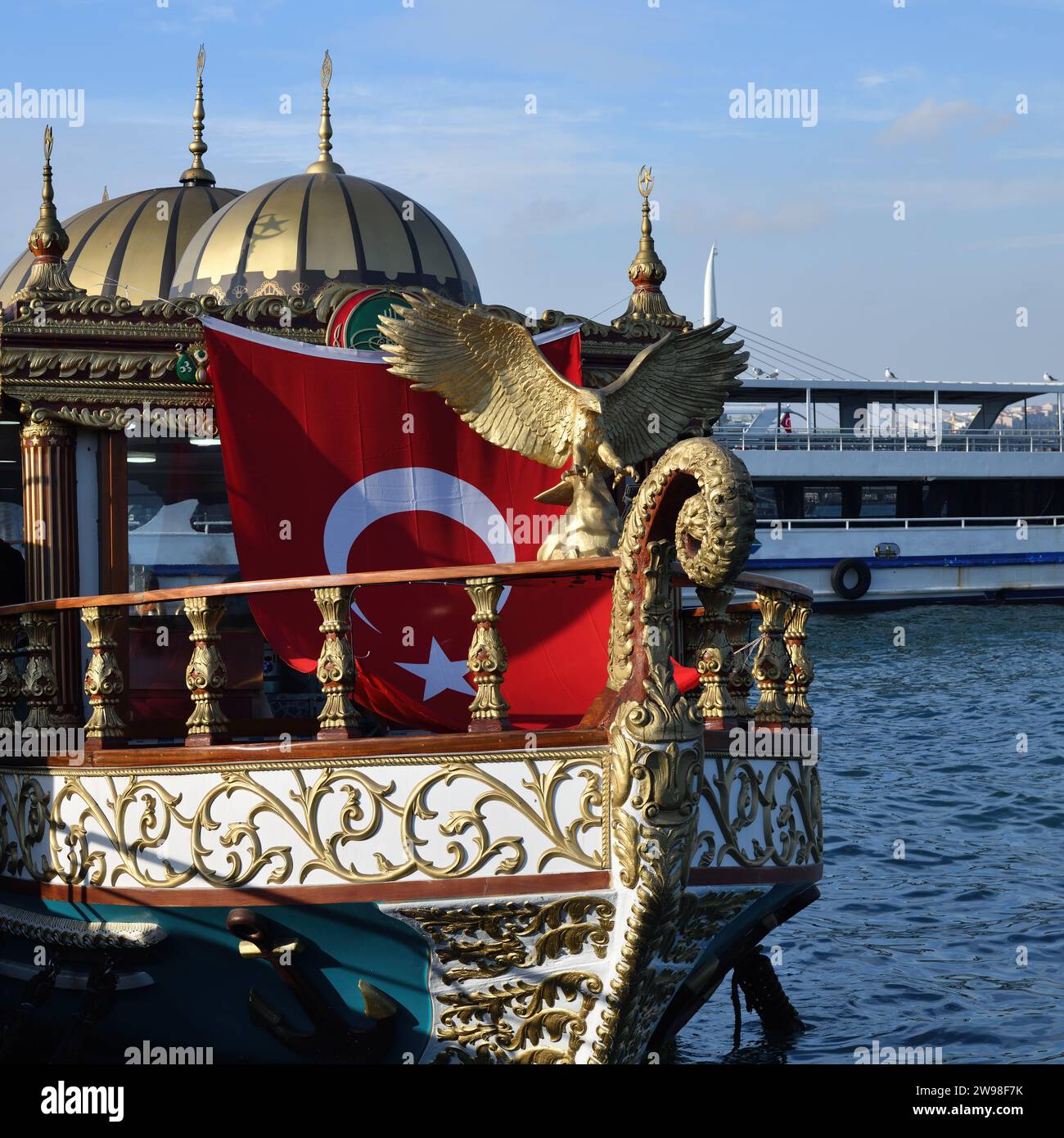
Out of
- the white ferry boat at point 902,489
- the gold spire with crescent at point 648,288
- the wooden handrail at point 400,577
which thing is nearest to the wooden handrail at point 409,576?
the wooden handrail at point 400,577

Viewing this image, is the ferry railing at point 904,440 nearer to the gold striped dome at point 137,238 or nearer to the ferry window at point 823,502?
the ferry window at point 823,502

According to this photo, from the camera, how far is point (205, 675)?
641cm

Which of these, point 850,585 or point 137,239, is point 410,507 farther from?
point 850,585

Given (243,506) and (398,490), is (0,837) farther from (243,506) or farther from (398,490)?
(398,490)

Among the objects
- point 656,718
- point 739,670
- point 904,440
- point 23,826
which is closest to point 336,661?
point 656,718

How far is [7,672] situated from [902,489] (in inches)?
1564

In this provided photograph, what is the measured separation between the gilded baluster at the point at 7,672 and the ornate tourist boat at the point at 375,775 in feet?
0.05

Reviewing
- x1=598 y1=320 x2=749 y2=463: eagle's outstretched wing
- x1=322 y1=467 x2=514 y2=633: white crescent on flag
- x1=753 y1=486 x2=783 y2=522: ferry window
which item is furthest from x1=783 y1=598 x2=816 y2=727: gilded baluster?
x1=753 y1=486 x2=783 y2=522: ferry window

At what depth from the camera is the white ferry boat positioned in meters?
40.5

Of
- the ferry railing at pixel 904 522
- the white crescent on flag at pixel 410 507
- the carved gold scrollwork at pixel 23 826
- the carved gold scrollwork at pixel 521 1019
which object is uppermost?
the ferry railing at pixel 904 522

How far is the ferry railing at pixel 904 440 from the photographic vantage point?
4322 cm

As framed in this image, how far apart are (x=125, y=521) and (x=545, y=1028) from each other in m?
3.46

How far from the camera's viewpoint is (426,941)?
6172mm
